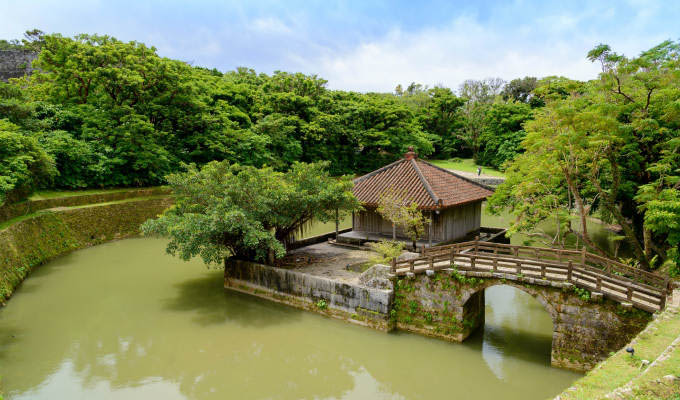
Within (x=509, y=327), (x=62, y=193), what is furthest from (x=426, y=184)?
(x=62, y=193)

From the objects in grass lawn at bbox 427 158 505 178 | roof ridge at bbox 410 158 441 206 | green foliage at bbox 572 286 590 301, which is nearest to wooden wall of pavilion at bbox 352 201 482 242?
roof ridge at bbox 410 158 441 206

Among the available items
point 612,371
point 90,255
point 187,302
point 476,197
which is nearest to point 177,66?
point 90,255

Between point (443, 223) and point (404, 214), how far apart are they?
3004 mm

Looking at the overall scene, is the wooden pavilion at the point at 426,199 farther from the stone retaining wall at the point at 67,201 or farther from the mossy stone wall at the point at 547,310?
the stone retaining wall at the point at 67,201

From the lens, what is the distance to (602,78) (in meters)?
13.7

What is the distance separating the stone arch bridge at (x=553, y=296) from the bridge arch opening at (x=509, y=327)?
107mm

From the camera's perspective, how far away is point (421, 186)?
61.2 feet

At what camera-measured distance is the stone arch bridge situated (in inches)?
420

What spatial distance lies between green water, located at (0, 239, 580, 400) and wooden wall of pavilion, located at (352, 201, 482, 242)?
11.0ft

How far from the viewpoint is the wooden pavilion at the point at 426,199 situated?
18.3 metres

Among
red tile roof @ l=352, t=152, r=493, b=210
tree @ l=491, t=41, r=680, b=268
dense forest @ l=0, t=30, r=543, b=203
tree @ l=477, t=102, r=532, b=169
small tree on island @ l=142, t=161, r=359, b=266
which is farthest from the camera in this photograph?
tree @ l=477, t=102, r=532, b=169

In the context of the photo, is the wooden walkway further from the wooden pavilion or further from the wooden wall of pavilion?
the wooden wall of pavilion

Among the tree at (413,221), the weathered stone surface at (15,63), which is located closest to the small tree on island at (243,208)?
the tree at (413,221)

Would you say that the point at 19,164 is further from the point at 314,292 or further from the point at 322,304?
the point at 322,304
